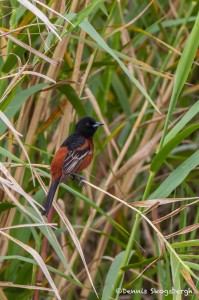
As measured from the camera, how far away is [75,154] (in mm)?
3260

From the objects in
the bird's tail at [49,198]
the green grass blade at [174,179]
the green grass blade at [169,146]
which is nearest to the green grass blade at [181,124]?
the green grass blade at [169,146]

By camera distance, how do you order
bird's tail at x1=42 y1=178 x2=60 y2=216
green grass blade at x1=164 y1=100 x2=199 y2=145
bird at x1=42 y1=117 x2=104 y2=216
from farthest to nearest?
bird at x1=42 y1=117 x2=104 y2=216 → bird's tail at x1=42 y1=178 x2=60 y2=216 → green grass blade at x1=164 y1=100 x2=199 y2=145

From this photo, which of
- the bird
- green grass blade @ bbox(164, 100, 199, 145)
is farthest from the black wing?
green grass blade @ bbox(164, 100, 199, 145)

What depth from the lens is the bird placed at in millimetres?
2841

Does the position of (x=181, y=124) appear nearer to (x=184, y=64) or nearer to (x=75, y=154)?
(x=184, y=64)

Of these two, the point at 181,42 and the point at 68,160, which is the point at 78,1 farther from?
the point at 181,42

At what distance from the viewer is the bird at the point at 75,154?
112 inches

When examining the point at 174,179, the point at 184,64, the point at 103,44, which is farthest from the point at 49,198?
the point at 184,64

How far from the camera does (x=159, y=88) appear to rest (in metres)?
4.11

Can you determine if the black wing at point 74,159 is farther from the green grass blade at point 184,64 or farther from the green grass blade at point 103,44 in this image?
the green grass blade at point 184,64

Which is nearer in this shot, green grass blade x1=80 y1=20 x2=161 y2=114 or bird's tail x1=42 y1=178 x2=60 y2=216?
green grass blade x1=80 y1=20 x2=161 y2=114

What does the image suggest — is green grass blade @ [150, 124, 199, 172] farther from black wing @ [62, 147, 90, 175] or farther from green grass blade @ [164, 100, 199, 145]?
black wing @ [62, 147, 90, 175]

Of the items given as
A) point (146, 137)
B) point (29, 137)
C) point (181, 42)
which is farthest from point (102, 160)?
point (29, 137)

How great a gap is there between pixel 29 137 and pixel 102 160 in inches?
52.7
